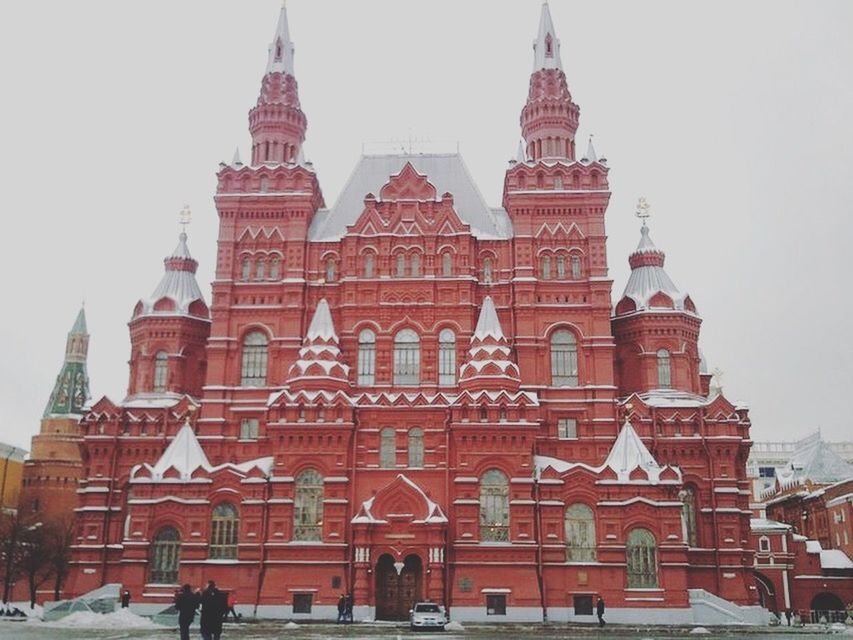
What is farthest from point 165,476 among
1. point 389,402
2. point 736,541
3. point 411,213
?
point 736,541

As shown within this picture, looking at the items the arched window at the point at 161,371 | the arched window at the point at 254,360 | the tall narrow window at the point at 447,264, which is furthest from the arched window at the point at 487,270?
the arched window at the point at 161,371

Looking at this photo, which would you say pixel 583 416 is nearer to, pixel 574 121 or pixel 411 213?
pixel 411 213

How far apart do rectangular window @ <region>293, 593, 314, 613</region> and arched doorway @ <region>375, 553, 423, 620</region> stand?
11.5 feet

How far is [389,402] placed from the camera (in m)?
51.2

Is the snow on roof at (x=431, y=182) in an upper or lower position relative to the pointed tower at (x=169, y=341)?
upper

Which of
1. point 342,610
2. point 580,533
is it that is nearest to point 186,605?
point 342,610

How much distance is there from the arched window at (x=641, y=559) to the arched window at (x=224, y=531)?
20756 mm

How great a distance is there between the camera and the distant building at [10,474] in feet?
310

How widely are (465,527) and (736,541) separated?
15.5 m

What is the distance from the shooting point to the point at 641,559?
4750 cm

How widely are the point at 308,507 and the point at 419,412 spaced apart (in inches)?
313

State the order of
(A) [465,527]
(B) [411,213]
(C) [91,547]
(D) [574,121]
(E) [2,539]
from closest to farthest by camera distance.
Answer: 1. (A) [465,527]
2. (C) [91,547]
3. (B) [411,213]
4. (D) [574,121]
5. (E) [2,539]

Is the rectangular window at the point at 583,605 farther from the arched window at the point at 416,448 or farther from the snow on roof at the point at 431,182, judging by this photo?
the snow on roof at the point at 431,182

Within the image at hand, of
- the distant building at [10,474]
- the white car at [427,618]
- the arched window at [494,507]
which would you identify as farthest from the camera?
the distant building at [10,474]
